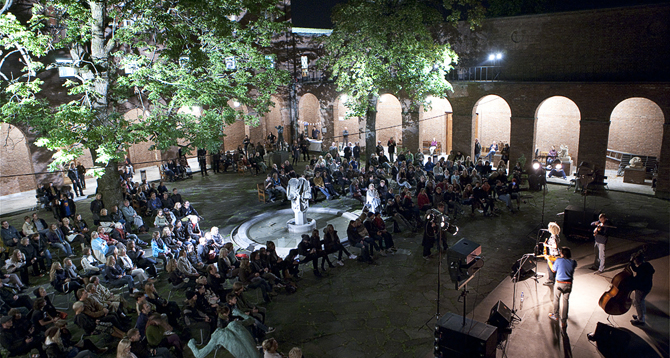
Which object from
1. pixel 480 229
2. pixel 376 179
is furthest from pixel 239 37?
pixel 480 229

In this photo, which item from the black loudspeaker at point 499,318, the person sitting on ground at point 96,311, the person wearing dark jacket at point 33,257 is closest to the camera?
the black loudspeaker at point 499,318

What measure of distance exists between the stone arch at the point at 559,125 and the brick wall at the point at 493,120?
1.86 metres

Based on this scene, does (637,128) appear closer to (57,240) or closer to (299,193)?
(299,193)

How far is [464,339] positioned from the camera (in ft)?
22.9

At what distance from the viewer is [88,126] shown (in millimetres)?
13781

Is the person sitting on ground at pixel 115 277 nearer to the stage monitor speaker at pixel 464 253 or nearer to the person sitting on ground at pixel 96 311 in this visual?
the person sitting on ground at pixel 96 311

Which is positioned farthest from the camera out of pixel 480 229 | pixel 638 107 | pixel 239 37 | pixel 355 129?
pixel 355 129

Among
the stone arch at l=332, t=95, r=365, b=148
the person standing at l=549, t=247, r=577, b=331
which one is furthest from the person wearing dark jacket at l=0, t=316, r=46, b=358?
the stone arch at l=332, t=95, r=365, b=148

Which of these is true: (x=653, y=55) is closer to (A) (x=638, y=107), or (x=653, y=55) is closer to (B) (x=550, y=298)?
(A) (x=638, y=107)

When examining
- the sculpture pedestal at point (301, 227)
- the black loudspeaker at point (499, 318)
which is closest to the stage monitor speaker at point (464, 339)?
the black loudspeaker at point (499, 318)

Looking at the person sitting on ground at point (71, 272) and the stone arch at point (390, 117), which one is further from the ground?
the stone arch at point (390, 117)

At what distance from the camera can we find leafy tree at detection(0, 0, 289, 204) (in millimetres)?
13164

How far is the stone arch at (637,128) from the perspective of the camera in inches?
842

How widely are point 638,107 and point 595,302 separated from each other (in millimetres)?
16008
